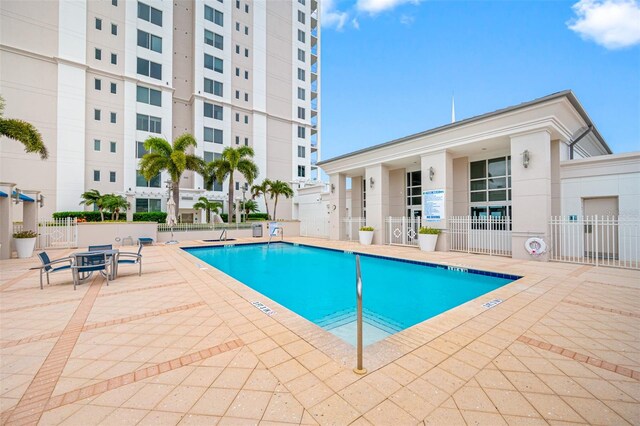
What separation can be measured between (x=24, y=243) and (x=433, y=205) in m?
16.8

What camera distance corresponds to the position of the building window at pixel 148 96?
24.8 metres

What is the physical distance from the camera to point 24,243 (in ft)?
32.8

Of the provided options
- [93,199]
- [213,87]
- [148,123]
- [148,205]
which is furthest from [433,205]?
[213,87]

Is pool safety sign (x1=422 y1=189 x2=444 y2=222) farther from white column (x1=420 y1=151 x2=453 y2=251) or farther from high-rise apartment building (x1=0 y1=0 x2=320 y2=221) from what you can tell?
high-rise apartment building (x1=0 y1=0 x2=320 y2=221)

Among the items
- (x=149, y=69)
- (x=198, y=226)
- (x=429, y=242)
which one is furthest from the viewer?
(x=149, y=69)

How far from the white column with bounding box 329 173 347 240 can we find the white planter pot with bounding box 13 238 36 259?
14090 mm

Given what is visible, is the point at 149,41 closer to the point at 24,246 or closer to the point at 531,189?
the point at 24,246

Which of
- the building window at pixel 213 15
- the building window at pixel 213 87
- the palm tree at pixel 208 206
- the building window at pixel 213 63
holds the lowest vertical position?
the palm tree at pixel 208 206

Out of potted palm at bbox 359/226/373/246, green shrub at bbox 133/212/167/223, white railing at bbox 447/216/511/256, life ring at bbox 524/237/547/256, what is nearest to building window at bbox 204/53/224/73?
green shrub at bbox 133/212/167/223

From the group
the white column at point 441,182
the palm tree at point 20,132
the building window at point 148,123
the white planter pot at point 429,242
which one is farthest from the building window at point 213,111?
the white planter pot at point 429,242

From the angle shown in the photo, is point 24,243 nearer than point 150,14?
Yes

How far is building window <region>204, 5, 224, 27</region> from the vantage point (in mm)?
28453

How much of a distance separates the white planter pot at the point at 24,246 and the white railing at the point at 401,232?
15.7 m

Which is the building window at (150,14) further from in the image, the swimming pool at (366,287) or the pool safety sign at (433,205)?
the pool safety sign at (433,205)
